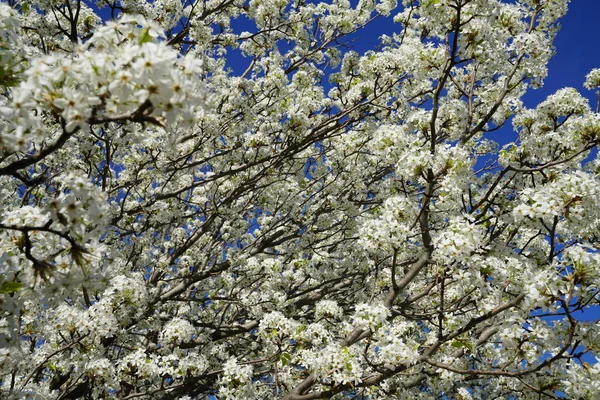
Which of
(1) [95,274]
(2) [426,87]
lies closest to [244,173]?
(2) [426,87]

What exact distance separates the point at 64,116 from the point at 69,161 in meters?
6.19

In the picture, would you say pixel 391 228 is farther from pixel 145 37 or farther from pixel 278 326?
pixel 145 37

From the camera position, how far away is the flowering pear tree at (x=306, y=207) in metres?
2.96

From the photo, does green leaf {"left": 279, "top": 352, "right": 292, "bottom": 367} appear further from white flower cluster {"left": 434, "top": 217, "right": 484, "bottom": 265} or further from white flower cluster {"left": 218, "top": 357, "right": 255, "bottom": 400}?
white flower cluster {"left": 434, "top": 217, "right": 484, "bottom": 265}

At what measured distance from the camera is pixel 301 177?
451 inches

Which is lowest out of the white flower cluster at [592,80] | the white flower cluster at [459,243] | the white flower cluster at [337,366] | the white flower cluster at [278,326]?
the white flower cluster at [337,366]

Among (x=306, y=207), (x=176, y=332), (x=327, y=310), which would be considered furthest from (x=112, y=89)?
A: (x=306, y=207)

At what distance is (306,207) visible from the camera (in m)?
11.3

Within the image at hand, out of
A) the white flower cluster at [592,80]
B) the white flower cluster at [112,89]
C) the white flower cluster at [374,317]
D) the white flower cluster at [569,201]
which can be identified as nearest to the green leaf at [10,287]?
the white flower cluster at [112,89]

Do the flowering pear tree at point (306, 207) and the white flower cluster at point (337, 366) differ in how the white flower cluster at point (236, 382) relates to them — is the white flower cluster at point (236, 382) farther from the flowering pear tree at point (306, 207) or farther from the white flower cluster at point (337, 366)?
the white flower cluster at point (337, 366)

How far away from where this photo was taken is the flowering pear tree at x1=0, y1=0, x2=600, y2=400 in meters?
2.96

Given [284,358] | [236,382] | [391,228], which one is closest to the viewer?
[391,228]

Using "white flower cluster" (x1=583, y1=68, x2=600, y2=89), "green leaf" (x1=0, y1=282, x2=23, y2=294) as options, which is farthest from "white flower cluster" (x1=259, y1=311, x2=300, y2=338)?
"white flower cluster" (x1=583, y1=68, x2=600, y2=89)

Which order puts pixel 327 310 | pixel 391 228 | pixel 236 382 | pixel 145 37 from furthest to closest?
1. pixel 327 310
2. pixel 236 382
3. pixel 391 228
4. pixel 145 37
